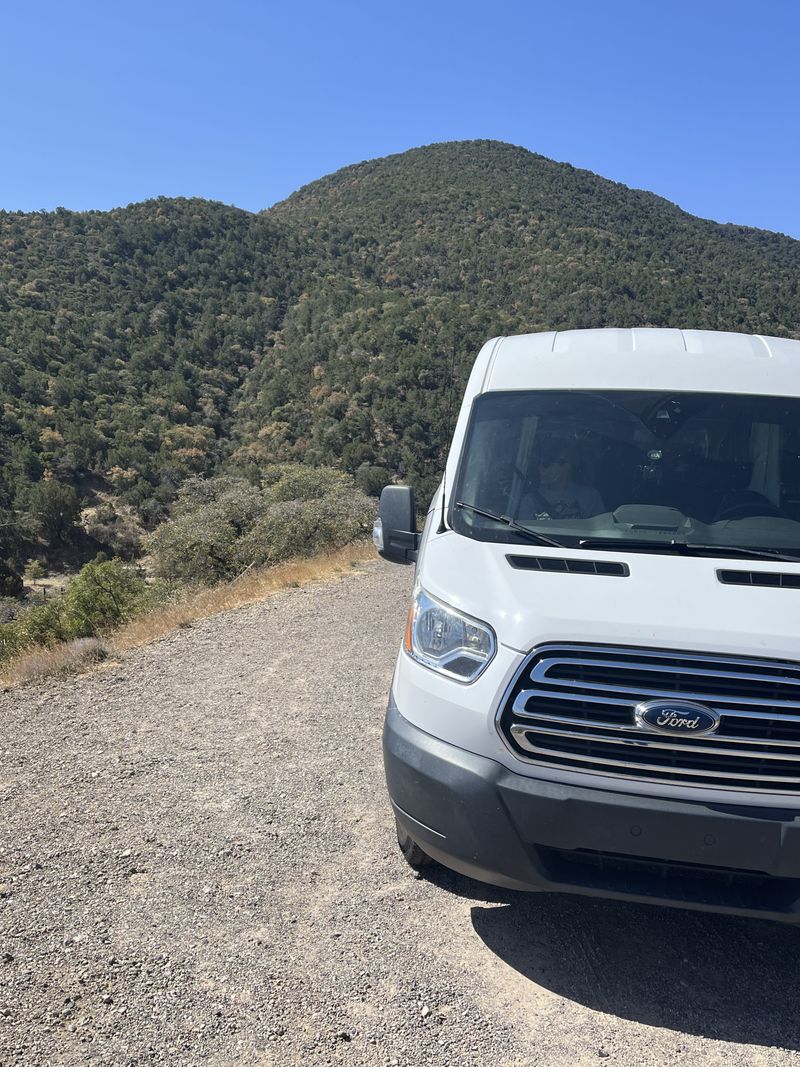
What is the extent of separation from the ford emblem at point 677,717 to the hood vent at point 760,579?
1.61ft

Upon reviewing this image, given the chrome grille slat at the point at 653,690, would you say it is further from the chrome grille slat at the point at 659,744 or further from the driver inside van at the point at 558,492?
the driver inside van at the point at 558,492

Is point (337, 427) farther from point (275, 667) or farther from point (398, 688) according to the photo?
point (398, 688)

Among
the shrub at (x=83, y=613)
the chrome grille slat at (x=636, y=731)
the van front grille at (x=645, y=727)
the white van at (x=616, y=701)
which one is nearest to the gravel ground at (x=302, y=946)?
the white van at (x=616, y=701)

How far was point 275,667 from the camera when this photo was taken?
255 inches

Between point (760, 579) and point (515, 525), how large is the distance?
0.97 m

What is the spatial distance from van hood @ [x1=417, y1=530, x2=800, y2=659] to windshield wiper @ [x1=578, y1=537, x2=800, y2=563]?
0.25 ft

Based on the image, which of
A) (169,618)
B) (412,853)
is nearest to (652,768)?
(412,853)

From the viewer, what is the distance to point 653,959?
9.20 feet

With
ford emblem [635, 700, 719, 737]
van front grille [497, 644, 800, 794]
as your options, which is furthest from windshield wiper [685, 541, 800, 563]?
ford emblem [635, 700, 719, 737]

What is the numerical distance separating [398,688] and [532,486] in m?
1.18

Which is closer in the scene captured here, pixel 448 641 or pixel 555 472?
pixel 448 641

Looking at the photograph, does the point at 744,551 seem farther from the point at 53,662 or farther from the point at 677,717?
the point at 53,662

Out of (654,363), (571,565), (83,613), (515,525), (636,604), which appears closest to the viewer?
(636,604)

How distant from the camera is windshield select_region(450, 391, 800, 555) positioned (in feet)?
10.4
